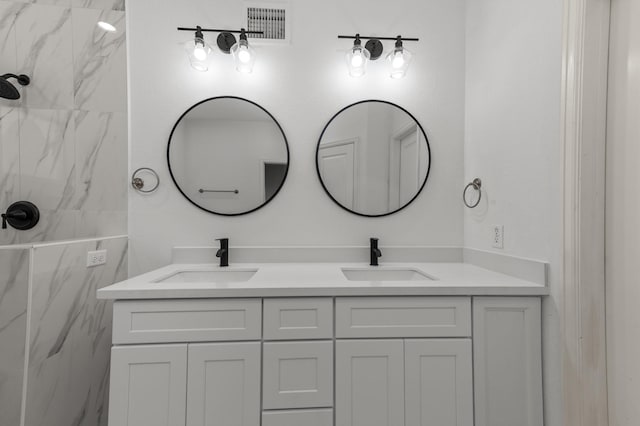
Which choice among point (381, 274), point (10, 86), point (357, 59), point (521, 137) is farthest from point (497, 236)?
point (10, 86)

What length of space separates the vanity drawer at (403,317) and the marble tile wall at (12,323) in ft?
4.36

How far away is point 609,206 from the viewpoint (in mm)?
946

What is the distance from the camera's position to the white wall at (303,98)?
5.29 feet

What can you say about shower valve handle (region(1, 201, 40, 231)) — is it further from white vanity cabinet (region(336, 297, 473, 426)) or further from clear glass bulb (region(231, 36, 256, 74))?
white vanity cabinet (region(336, 297, 473, 426))

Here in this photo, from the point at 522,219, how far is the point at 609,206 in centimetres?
30

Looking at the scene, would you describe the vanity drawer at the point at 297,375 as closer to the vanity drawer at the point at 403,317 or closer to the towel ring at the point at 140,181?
the vanity drawer at the point at 403,317

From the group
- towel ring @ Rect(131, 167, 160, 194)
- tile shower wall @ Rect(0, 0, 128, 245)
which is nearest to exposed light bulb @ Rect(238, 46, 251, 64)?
tile shower wall @ Rect(0, 0, 128, 245)

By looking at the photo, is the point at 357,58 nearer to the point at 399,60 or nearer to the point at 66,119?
the point at 399,60

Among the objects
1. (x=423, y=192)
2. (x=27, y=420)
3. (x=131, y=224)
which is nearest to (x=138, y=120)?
(x=131, y=224)

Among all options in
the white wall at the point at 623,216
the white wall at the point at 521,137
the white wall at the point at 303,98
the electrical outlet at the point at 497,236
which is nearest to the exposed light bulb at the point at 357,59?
the white wall at the point at 303,98

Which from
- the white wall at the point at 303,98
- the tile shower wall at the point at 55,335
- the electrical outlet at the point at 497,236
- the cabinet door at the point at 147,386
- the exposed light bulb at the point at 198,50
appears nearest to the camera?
the cabinet door at the point at 147,386

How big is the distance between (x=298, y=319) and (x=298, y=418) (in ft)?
1.26

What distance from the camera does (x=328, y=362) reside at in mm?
1087

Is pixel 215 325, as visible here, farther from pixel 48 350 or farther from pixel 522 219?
pixel 522 219
